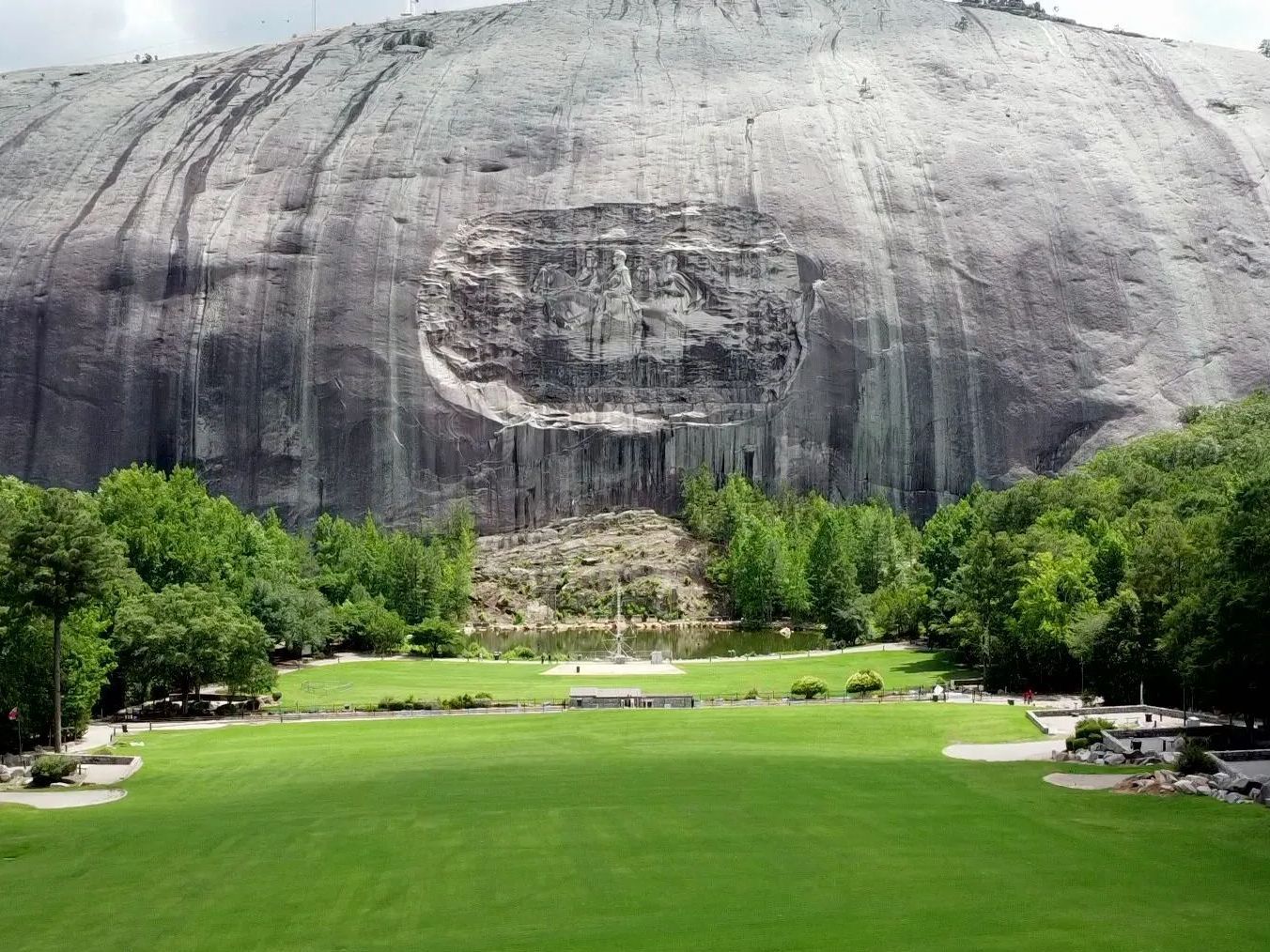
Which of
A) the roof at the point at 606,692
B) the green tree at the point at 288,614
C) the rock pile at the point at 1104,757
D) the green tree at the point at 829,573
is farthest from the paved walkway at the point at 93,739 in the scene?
the green tree at the point at 829,573

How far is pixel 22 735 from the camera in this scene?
111ft

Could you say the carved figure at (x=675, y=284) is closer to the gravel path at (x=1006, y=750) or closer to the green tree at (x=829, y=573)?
the green tree at (x=829, y=573)

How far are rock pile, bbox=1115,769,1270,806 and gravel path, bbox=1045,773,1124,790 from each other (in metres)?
0.29

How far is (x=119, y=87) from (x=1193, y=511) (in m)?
87.3

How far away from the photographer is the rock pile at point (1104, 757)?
26562mm

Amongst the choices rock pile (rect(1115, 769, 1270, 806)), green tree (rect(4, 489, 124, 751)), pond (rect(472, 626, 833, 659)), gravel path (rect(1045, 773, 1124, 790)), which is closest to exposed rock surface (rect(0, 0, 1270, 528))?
pond (rect(472, 626, 833, 659))

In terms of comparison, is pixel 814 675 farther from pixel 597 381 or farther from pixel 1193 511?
pixel 597 381

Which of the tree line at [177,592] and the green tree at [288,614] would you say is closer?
the tree line at [177,592]

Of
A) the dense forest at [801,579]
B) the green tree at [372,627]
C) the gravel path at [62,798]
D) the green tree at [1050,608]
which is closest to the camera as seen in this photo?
the gravel path at [62,798]

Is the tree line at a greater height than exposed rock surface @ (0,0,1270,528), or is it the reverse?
exposed rock surface @ (0,0,1270,528)

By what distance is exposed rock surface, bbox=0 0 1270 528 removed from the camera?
3499 inches

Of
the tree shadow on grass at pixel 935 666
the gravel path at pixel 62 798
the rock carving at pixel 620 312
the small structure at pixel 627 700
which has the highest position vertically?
the rock carving at pixel 620 312

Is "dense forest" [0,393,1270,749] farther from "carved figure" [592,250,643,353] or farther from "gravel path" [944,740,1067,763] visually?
"carved figure" [592,250,643,353]

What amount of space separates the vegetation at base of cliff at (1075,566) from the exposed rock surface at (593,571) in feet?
8.09
